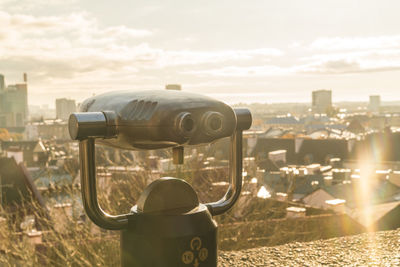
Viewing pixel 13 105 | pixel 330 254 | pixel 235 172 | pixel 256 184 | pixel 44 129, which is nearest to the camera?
pixel 235 172

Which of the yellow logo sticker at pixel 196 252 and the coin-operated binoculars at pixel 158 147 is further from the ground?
the coin-operated binoculars at pixel 158 147

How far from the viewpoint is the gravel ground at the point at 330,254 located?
2223 millimetres

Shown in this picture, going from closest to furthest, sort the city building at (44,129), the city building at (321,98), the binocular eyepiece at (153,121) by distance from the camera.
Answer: the binocular eyepiece at (153,121) → the city building at (44,129) → the city building at (321,98)

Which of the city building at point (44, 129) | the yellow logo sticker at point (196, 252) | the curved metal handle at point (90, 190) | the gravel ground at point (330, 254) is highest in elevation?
the curved metal handle at point (90, 190)

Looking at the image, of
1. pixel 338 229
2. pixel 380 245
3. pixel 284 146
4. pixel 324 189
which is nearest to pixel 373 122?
pixel 284 146

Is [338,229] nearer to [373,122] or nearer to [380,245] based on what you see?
[380,245]

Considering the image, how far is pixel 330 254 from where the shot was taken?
2.30m

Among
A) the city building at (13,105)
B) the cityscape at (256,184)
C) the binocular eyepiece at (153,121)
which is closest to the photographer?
the binocular eyepiece at (153,121)

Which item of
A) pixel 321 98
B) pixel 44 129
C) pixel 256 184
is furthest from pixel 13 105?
pixel 256 184

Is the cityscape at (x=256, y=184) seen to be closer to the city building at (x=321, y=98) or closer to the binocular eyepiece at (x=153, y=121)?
the binocular eyepiece at (x=153, y=121)

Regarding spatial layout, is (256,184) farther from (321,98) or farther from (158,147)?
(321,98)

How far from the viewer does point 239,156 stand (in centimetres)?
169

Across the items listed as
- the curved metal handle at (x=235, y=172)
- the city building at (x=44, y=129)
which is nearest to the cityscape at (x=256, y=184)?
the curved metal handle at (x=235, y=172)

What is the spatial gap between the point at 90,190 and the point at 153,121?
257 mm
